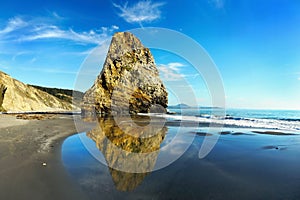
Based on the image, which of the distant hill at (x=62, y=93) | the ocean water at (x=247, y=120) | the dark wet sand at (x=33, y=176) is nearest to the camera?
the dark wet sand at (x=33, y=176)

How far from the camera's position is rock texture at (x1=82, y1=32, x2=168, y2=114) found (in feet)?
127

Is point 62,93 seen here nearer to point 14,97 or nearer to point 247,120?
point 14,97

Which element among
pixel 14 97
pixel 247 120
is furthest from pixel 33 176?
pixel 14 97

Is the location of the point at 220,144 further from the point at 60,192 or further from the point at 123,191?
the point at 60,192

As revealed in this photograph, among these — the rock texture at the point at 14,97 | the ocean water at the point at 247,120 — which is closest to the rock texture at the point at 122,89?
the ocean water at the point at 247,120

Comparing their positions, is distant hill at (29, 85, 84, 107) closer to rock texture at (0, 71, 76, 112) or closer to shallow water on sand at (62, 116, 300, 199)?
rock texture at (0, 71, 76, 112)

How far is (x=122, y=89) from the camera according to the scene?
129 ft

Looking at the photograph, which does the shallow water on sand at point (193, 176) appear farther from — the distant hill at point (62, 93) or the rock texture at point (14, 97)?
the distant hill at point (62, 93)

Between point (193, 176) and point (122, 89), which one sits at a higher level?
point (122, 89)

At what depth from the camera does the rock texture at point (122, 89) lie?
38.8m

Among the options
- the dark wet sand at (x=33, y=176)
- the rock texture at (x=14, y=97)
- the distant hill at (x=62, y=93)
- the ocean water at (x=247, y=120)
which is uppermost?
the distant hill at (x=62, y=93)

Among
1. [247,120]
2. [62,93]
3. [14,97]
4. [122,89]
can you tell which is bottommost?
[247,120]

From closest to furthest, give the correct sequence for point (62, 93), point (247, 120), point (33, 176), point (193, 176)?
point (33, 176), point (193, 176), point (247, 120), point (62, 93)

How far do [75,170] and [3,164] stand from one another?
91.0 inches
